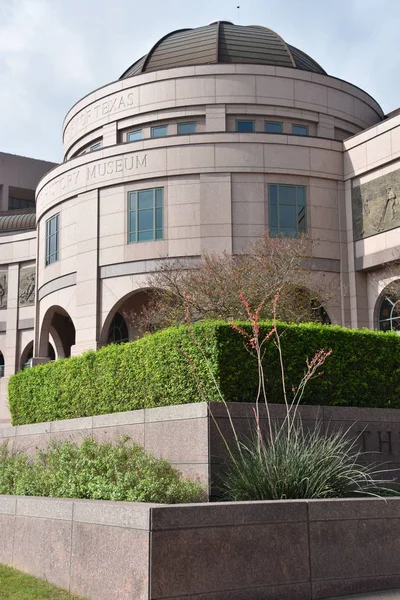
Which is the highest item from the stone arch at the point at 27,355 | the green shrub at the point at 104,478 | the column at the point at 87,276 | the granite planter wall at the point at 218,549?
the column at the point at 87,276

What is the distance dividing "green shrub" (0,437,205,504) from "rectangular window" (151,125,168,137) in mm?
25135

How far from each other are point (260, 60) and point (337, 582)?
108ft

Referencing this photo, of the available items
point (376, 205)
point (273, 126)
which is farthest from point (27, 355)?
point (376, 205)

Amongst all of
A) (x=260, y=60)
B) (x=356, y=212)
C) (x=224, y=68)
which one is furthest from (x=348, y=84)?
(x=356, y=212)

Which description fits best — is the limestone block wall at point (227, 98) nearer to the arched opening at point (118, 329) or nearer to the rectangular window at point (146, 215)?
the rectangular window at point (146, 215)

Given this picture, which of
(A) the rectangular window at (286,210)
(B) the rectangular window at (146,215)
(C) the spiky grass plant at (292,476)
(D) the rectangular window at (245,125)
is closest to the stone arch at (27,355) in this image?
(B) the rectangular window at (146,215)

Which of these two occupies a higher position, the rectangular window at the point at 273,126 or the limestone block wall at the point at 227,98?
the limestone block wall at the point at 227,98

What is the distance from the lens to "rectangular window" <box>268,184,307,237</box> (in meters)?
30.5

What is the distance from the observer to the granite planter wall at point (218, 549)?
7211mm

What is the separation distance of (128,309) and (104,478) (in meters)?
23.7

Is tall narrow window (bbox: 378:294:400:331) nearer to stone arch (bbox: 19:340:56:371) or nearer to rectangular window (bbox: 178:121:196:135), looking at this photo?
rectangular window (bbox: 178:121:196:135)

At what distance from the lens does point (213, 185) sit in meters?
30.4

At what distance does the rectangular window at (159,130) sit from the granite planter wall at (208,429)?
23071mm

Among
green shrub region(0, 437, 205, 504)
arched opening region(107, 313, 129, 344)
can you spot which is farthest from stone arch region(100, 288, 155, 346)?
green shrub region(0, 437, 205, 504)
